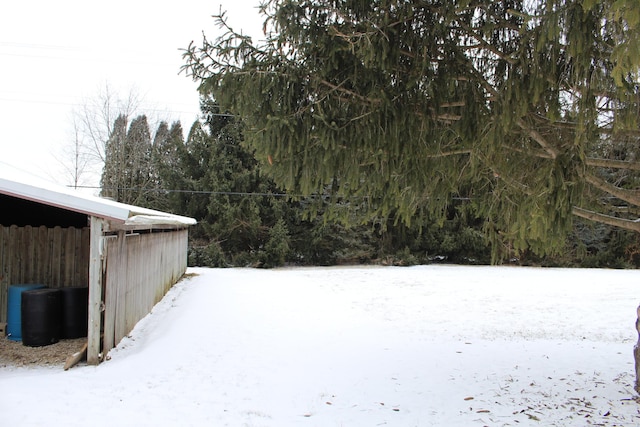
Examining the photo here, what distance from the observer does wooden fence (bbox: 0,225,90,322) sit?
24.7 ft

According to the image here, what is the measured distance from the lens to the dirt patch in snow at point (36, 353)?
18.5ft

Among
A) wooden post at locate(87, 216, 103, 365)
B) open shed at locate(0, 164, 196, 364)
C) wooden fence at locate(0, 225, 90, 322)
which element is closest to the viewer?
open shed at locate(0, 164, 196, 364)


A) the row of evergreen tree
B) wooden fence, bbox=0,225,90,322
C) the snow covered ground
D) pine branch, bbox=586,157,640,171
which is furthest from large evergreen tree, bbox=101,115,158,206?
pine branch, bbox=586,157,640,171

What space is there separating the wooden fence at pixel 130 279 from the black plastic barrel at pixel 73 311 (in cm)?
66

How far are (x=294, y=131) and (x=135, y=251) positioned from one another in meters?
4.45

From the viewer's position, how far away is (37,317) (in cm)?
625

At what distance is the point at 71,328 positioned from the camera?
21.9 feet

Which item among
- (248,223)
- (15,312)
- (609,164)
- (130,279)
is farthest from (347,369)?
(248,223)

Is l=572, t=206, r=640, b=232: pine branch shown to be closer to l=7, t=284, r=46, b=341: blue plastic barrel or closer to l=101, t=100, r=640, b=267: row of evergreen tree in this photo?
l=7, t=284, r=46, b=341: blue plastic barrel

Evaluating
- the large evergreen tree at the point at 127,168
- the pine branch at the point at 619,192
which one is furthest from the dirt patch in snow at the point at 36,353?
the large evergreen tree at the point at 127,168

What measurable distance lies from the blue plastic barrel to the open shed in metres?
0.78

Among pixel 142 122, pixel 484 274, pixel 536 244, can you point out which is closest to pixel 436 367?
pixel 536 244

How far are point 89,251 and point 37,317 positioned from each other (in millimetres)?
1387

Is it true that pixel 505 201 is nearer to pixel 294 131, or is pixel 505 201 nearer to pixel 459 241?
pixel 294 131
